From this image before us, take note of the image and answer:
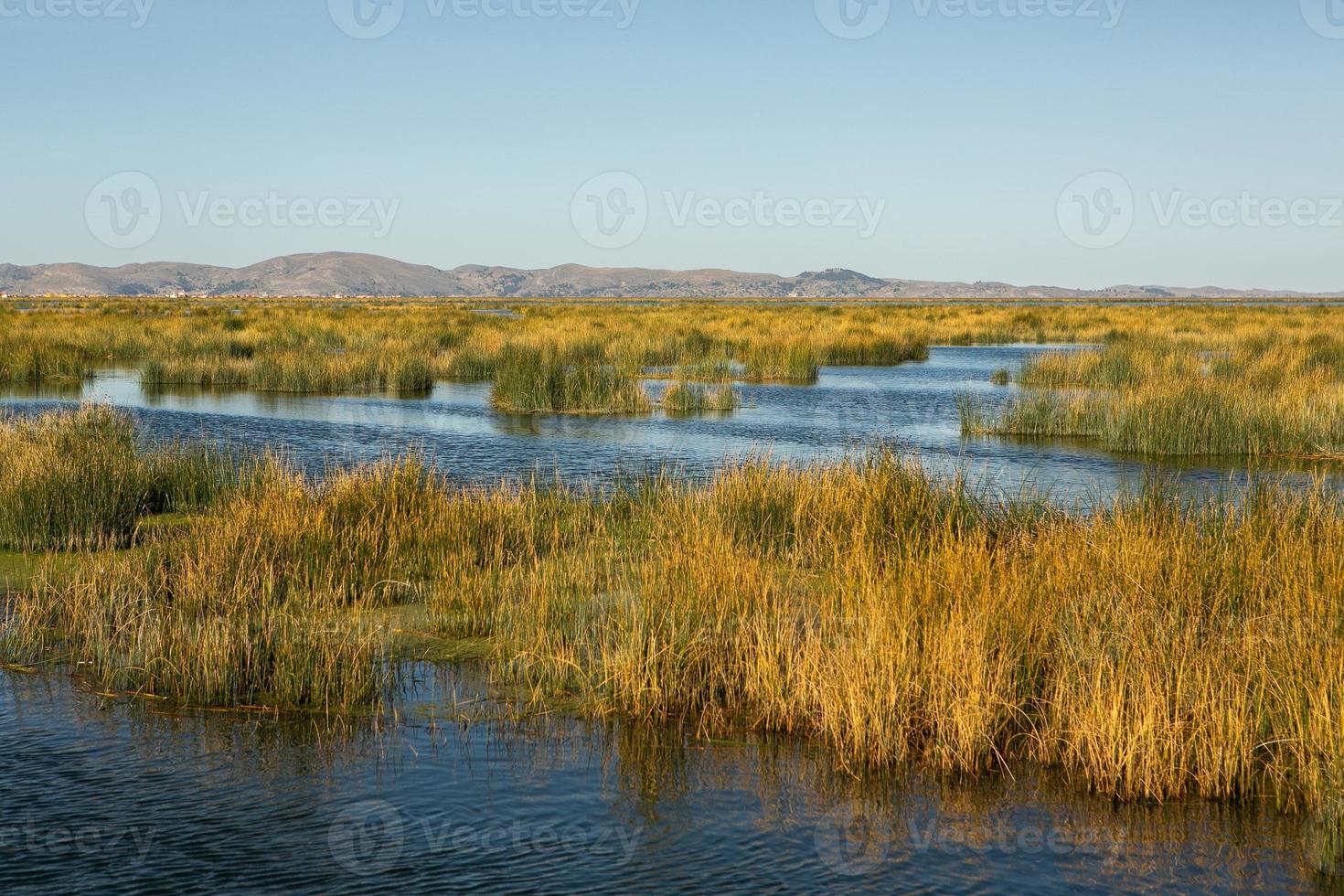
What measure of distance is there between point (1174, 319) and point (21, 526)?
48.9m

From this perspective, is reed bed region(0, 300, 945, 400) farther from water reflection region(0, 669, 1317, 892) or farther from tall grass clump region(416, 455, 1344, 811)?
water reflection region(0, 669, 1317, 892)

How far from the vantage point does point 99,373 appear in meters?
29.6

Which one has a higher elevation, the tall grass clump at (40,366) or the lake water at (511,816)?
the tall grass clump at (40,366)

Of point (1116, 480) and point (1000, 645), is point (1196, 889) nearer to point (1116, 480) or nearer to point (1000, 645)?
point (1000, 645)

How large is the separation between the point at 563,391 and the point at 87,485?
1241cm

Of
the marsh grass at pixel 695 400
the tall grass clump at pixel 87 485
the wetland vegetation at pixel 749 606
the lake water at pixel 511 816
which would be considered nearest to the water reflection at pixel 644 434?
the marsh grass at pixel 695 400

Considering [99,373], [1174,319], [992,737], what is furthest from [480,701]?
[1174,319]

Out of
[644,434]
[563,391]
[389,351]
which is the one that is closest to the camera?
[644,434]

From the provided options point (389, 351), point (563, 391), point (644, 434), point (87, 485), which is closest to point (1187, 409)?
point (644, 434)

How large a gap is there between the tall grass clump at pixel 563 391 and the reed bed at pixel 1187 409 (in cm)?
628

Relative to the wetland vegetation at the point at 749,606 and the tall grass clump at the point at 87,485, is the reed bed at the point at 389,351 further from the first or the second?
the wetland vegetation at the point at 749,606

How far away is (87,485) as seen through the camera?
9.84 meters

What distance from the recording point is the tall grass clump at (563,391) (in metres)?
21.5

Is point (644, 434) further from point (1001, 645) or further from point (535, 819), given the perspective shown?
point (535, 819)
